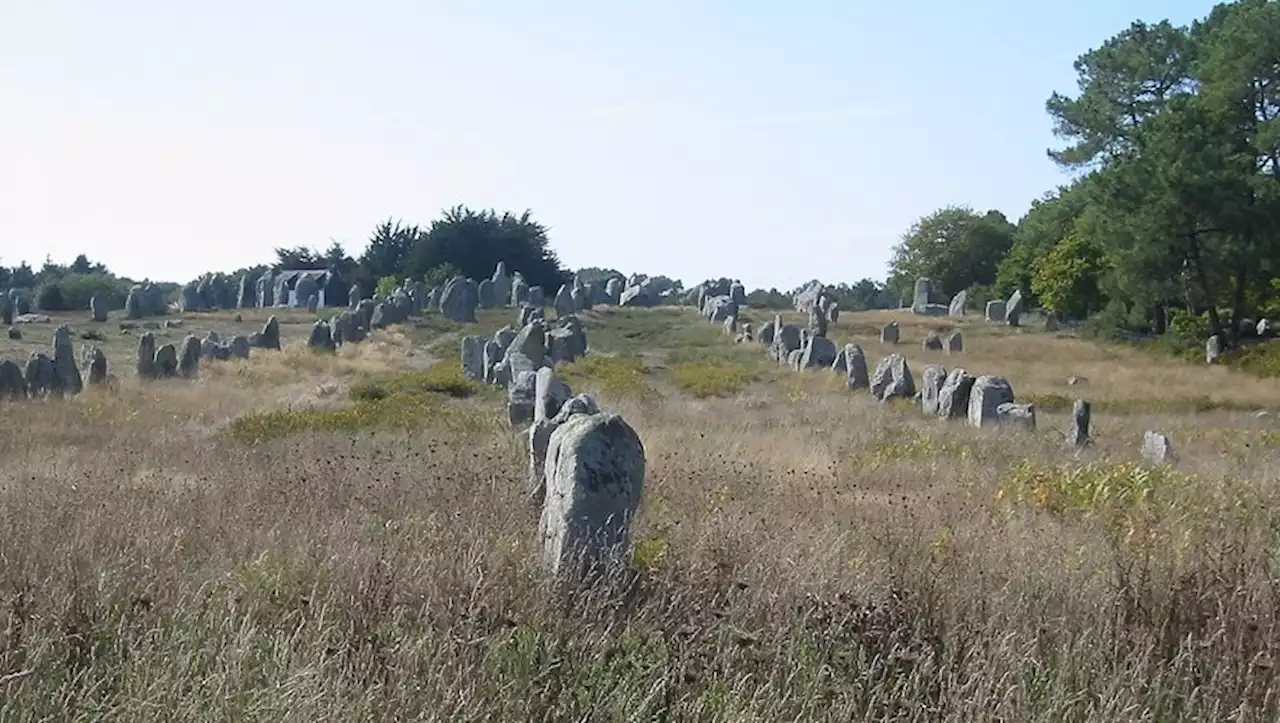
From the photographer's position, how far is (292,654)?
5094mm

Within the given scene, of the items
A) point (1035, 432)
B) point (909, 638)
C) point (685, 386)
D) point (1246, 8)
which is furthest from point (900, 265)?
point (909, 638)

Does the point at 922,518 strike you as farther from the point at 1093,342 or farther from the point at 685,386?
the point at 1093,342

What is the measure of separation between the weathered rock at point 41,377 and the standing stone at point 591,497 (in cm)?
1939

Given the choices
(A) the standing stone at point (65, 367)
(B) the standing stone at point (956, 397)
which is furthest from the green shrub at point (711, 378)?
(A) the standing stone at point (65, 367)

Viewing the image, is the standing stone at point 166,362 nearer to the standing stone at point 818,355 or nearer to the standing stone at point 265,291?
the standing stone at point 818,355

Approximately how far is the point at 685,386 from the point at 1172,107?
2049 cm

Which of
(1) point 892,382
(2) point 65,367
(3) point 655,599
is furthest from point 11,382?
(3) point 655,599

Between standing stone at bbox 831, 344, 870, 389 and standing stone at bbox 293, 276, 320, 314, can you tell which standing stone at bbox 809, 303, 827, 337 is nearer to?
standing stone at bbox 831, 344, 870, 389

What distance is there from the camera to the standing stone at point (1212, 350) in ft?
121

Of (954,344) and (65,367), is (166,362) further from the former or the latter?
(954,344)

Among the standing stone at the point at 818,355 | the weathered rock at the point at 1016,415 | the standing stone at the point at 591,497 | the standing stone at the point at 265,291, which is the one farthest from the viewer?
the standing stone at the point at 265,291

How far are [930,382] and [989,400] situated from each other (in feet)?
12.7

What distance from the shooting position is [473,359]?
30500 millimetres

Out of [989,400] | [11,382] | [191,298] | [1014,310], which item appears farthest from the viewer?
[191,298]
